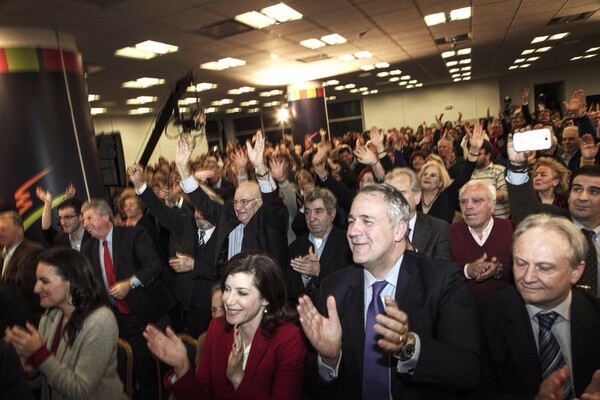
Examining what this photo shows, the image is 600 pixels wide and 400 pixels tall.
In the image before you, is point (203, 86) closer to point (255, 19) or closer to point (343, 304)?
point (255, 19)

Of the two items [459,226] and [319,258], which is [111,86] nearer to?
[319,258]

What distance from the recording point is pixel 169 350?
165 centimetres

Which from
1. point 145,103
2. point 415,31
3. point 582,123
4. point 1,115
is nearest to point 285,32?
point 415,31

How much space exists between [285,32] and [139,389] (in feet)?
17.0

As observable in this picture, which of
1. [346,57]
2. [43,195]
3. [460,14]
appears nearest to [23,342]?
[43,195]

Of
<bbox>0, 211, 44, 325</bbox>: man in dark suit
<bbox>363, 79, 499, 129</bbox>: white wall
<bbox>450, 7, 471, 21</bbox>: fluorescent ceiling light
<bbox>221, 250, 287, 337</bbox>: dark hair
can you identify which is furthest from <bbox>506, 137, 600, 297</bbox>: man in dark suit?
<bbox>363, 79, 499, 129</bbox>: white wall

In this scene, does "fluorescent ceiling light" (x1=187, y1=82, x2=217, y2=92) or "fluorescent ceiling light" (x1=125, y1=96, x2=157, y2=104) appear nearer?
"fluorescent ceiling light" (x1=187, y1=82, x2=217, y2=92)

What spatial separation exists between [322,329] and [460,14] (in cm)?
670

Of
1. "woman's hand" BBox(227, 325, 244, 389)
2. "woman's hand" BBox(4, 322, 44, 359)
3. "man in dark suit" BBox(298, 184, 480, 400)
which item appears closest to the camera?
"man in dark suit" BBox(298, 184, 480, 400)

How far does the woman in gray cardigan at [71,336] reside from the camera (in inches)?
71.6

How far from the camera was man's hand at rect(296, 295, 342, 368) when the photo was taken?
55.9 inches

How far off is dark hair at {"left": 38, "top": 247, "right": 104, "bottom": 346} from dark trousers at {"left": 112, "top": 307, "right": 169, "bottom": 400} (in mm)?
1090

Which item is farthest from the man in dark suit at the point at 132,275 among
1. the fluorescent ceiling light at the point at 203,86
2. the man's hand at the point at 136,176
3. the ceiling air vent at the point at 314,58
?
the fluorescent ceiling light at the point at 203,86

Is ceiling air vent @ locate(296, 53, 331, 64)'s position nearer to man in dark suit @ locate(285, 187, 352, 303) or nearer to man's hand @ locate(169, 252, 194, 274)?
man in dark suit @ locate(285, 187, 352, 303)
